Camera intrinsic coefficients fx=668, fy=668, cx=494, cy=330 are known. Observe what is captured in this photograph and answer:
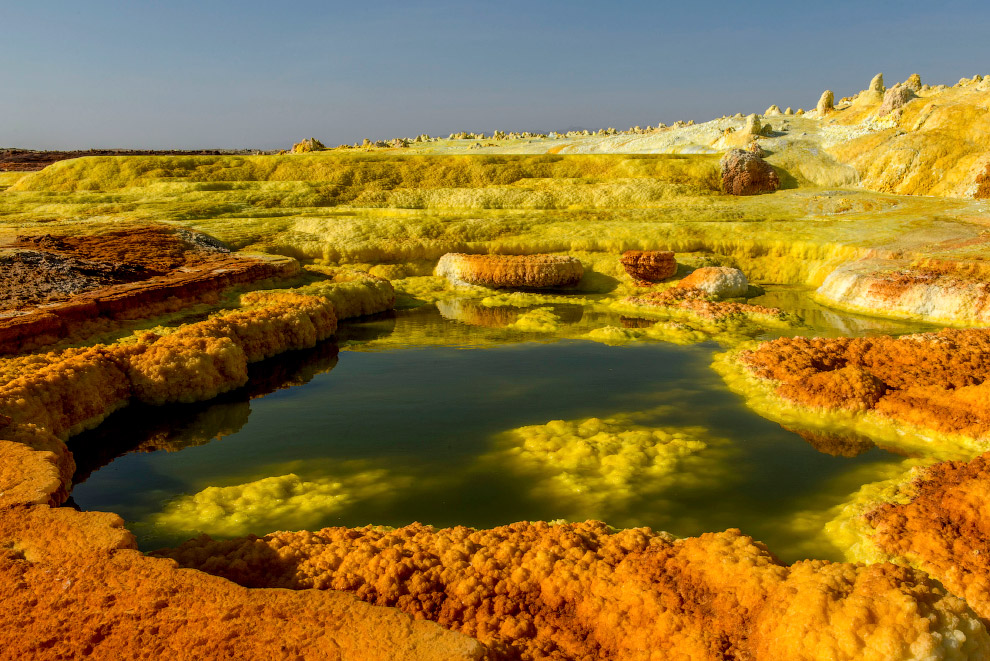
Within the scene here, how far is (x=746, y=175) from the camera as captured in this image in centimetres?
3116

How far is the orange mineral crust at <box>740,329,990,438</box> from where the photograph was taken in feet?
30.5

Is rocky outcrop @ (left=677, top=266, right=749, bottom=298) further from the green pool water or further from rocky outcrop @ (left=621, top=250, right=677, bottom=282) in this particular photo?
the green pool water

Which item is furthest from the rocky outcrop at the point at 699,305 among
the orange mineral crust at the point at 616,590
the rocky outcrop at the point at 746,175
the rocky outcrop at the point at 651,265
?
the rocky outcrop at the point at 746,175

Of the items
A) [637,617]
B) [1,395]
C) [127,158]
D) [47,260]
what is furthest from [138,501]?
[127,158]

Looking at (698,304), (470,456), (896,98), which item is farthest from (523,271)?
(896,98)

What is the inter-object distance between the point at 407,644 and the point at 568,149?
4530 cm

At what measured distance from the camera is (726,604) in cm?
446

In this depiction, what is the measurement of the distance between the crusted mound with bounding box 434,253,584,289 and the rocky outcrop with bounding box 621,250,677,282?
5.14 ft

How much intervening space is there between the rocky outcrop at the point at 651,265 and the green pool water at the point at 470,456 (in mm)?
7304

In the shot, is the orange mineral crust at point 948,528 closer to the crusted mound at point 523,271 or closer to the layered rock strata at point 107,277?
the layered rock strata at point 107,277

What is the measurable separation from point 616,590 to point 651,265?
16017 mm

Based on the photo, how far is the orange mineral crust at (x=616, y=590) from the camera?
12.8ft

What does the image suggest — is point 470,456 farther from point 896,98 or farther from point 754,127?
point 896,98

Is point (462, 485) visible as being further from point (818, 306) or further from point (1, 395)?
point (818, 306)
